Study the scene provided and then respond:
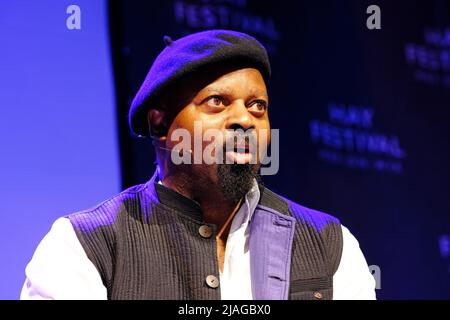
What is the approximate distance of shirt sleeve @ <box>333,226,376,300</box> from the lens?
2.05 m

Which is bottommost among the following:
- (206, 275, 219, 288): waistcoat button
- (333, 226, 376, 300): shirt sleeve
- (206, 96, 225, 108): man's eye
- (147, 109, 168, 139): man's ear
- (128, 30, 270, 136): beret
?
(333, 226, 376, 300): shirt sleeve

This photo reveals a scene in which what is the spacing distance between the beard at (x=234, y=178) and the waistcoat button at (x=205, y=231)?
0.31 ft

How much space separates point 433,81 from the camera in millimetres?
4004

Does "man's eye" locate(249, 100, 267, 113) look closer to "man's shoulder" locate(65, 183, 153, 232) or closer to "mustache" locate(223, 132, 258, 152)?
"mustache" locate(223, 132, 258, 152)

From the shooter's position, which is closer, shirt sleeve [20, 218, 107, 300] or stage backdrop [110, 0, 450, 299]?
shirt sleeve [20, 218, 107, 300]

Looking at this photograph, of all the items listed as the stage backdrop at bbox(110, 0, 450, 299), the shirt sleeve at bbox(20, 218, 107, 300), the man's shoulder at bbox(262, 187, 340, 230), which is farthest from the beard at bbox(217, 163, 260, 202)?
the stage backdrop at bbox(110, 0, 450, 299)

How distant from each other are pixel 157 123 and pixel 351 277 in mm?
647

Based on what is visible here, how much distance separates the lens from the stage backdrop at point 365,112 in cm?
339

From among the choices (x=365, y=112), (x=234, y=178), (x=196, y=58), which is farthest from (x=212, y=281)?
(x=365, y=112)

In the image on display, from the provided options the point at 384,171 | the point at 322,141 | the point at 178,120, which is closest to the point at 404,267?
the point at 384,171

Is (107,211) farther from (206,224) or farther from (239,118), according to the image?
(239,118)

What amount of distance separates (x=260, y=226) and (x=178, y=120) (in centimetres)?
34

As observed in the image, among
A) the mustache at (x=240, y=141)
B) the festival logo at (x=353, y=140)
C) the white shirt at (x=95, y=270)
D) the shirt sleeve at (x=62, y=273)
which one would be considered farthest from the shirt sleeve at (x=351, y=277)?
the festival logo at (x=353, y=140)

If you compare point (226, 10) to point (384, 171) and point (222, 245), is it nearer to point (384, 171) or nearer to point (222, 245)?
point (384, 171)
